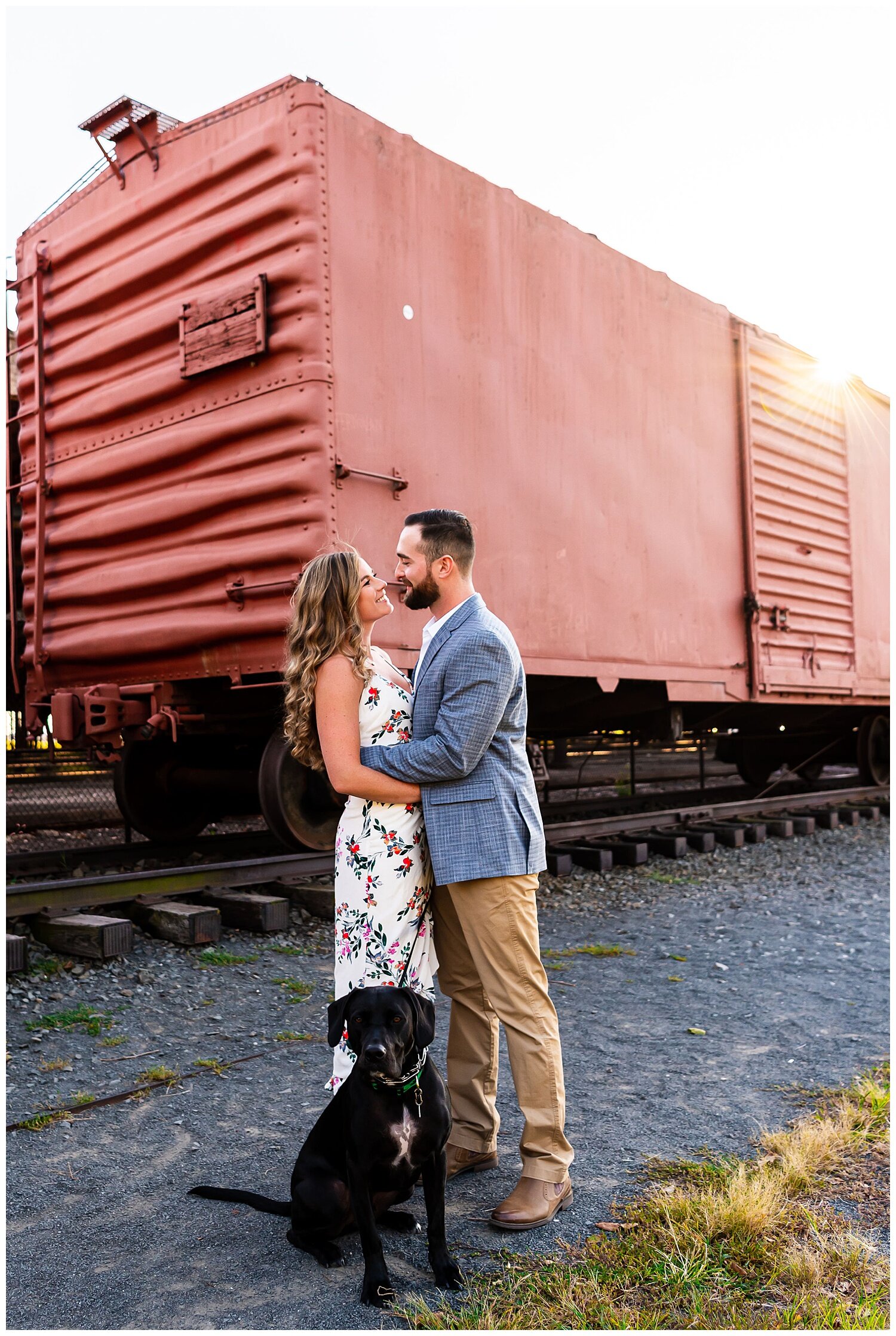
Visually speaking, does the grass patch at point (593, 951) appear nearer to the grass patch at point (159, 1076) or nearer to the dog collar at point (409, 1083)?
the grass patch at point (159, 1076)

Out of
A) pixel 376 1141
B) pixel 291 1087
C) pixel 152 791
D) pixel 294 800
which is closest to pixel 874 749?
pixel 152 791

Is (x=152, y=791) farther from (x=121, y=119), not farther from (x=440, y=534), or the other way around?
(x=440, y=534)

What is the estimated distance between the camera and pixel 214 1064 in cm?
384

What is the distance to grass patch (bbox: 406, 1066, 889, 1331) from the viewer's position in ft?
7.30

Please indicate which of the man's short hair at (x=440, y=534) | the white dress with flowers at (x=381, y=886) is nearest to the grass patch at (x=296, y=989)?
the white dress with flowers at (x=381, y=886)

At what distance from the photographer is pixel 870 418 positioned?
10820mm

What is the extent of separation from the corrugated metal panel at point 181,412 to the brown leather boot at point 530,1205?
10.4 ft

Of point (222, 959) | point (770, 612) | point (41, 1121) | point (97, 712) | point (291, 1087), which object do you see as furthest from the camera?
point (770, 612)

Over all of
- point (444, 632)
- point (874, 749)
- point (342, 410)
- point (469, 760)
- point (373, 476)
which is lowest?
point (874, 749)

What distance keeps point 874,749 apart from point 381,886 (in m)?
11.1

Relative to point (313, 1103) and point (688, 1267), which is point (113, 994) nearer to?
point (313, 1103)

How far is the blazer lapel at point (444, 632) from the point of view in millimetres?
2869

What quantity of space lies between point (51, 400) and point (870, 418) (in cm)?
804

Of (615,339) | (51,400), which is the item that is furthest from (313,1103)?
(615,339)
